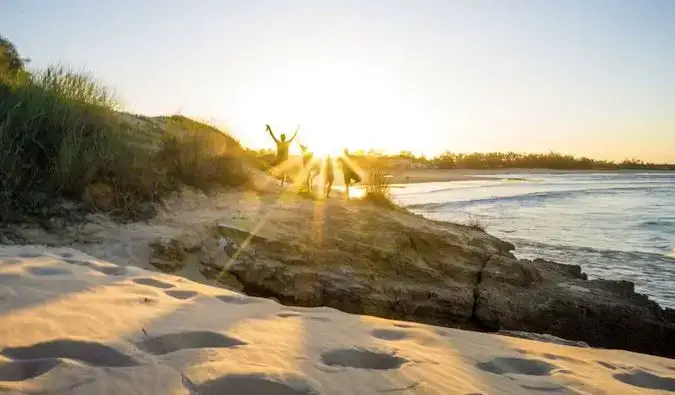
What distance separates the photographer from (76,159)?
6.23 m

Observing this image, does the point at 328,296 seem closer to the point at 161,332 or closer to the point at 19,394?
the point at 161,332

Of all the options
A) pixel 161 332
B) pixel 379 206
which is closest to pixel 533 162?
pixel 379 206

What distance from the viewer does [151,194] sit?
666 centimetres

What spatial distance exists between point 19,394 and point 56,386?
4.1 inches

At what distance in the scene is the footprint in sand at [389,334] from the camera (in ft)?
8.99

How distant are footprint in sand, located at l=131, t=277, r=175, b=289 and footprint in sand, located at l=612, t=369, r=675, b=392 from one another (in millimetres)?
2718

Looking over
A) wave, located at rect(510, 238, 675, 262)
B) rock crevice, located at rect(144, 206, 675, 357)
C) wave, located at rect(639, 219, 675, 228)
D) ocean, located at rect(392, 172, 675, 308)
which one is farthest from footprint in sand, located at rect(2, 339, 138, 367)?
wave, located at rect(639, 219, 675, 228)

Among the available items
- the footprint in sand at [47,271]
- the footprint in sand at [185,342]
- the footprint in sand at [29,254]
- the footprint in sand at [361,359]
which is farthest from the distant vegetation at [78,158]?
the footprint in sand at [361,359]

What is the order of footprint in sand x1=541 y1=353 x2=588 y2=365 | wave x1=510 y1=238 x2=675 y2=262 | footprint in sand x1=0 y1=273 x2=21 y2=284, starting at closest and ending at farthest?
footprint in sand x1=541 y1=353 x2=588 y2=365 → footprint in sand x1=0 y1=273 x2=21 y2=284 → wave x1=510 y1=238 x2=675 y2=262

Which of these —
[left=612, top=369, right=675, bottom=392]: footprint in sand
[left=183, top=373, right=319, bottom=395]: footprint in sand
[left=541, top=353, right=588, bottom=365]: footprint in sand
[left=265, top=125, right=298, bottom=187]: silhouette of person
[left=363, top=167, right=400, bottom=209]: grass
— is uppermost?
[left=265, top=125, right=298, bottom=187]: silhouette of person

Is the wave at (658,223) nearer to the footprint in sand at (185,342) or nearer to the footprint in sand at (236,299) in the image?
the footprint in sand at (236,299)

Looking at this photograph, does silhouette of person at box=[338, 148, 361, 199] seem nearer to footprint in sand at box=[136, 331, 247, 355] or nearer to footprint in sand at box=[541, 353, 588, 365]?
footprint in sand at box=[541, 353, 588, 365]

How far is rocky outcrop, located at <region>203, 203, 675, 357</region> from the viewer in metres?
5.39

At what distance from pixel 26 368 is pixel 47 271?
1834mm
